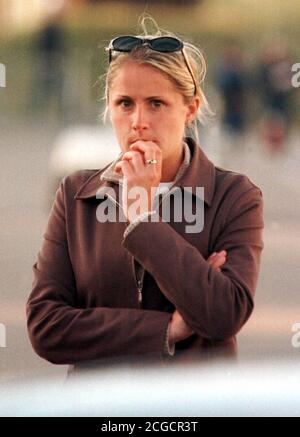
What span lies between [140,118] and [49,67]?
1.22 ft

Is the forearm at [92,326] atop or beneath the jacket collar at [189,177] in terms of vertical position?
beneath

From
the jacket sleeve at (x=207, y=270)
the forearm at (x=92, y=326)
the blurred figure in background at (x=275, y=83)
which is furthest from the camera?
the blurred figure in background at (x=275, y=83)

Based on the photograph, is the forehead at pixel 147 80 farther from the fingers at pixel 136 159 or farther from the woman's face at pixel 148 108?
the fingers at pixel 136 159

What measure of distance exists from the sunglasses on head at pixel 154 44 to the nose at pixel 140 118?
191 mm

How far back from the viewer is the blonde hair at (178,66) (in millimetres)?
3219

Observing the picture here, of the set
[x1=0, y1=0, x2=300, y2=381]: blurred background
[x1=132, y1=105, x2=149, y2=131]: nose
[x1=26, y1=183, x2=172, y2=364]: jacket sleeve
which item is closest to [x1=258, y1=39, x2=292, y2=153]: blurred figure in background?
[x1=0, y1=0, x2=300, y2=381]: blurred background

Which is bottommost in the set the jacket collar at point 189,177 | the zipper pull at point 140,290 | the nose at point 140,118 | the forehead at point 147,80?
the zipper pull at point 140,290

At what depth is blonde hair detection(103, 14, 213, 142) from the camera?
3219 mm

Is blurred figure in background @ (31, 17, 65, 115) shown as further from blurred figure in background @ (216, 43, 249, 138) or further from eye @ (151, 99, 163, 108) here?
blurred figure in background @ (216, 43, 249, 138)

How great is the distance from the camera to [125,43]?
3.25 meters

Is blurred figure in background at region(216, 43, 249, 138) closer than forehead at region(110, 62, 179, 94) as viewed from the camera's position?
No

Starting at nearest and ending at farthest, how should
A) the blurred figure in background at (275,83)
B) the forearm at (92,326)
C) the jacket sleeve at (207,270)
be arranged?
1. the jacket sleeve at (207,270)
2. the forearm at (92,326)
3. the blurred figure in background at (275,83)

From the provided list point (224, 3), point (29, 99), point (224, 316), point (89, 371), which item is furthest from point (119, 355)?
point (224, 3)

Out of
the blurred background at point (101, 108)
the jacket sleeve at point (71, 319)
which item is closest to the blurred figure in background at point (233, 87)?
the blurred background at point (101, 108)
